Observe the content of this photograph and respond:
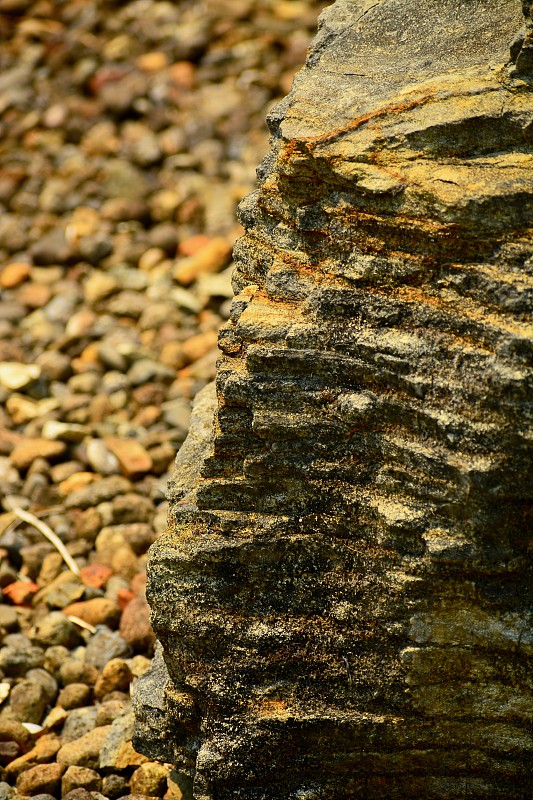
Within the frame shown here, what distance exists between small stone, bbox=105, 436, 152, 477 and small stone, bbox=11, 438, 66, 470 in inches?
7.8

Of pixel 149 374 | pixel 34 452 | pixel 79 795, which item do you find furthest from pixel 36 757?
pixel 149 374

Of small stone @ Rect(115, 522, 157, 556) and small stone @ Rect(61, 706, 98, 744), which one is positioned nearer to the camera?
small stone @ Rect(61, 706, 98, 744)

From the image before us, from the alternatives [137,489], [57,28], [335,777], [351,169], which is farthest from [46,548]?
[57,28]

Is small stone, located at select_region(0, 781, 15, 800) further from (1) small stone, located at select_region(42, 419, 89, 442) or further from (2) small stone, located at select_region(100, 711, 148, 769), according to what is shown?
(1) small stone, located at select_region(42, 419, 89, 442)

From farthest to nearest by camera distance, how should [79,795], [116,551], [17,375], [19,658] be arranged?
[17,375]
[116,551]
[19,658]
[79,795]

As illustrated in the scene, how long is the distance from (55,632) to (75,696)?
256 millimetres

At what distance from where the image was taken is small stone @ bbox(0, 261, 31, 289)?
16.1 ft

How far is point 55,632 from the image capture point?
10.1ft

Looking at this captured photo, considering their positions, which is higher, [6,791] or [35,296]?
[35,296]

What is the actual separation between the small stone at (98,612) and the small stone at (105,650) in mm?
95

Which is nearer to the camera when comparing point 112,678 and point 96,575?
point 112,678

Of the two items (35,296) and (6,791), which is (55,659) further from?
(35,296)

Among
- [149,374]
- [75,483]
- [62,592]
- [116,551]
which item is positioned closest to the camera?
[62,592]

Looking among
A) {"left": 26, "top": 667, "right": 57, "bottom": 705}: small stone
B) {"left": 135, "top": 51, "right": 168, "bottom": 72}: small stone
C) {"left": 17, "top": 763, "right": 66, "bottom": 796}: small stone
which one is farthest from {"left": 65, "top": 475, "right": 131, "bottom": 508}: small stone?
{"left": 135, "top": 51, "right": 168, "bottom": 72}: small stone
